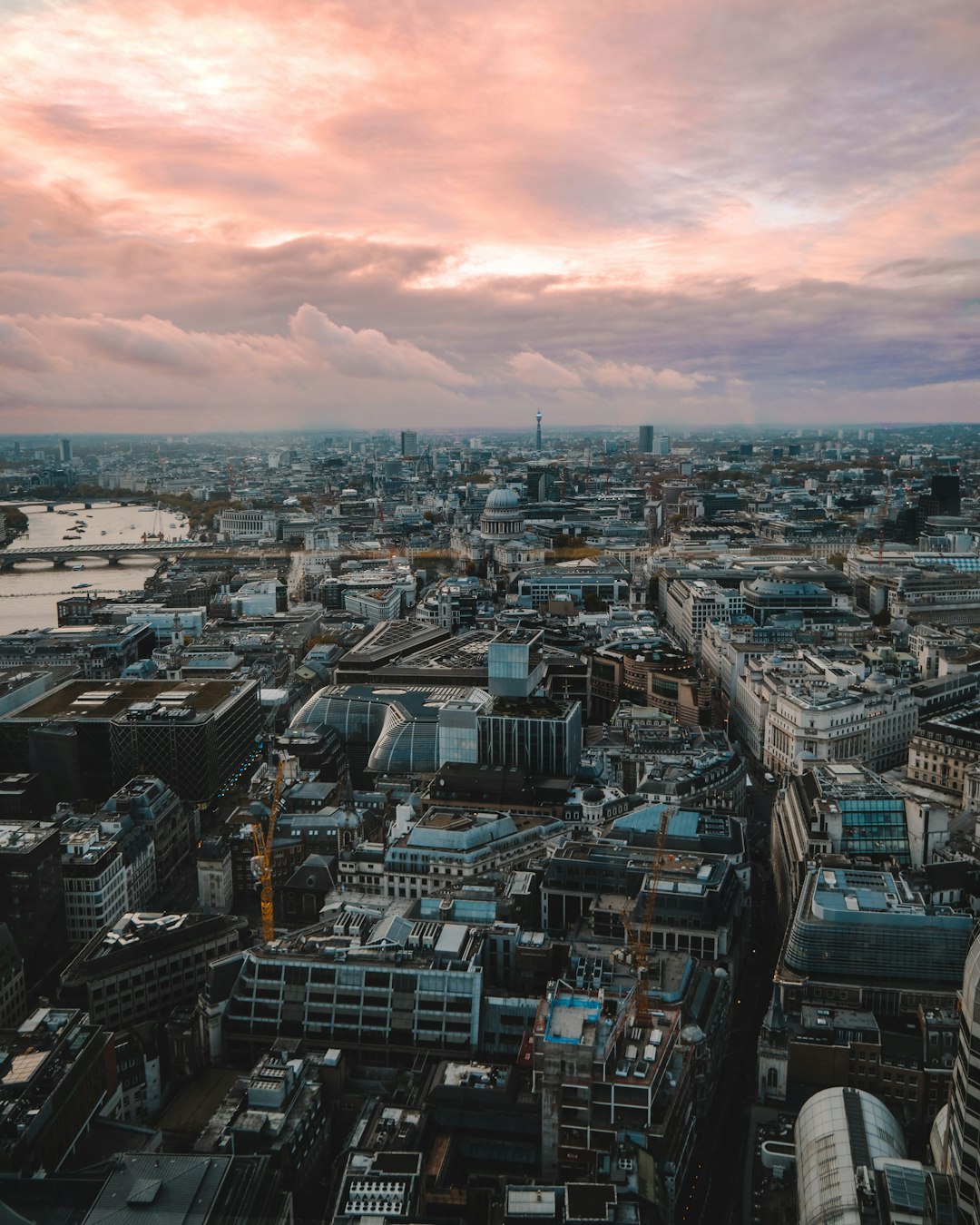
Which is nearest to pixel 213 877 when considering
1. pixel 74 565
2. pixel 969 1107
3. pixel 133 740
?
pixel 133 740

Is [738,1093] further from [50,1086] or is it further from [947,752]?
[947,752]

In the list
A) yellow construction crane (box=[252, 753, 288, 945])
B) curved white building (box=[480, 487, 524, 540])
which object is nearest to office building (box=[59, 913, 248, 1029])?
yellow construction crane (box=[252, 753, 288, 945])

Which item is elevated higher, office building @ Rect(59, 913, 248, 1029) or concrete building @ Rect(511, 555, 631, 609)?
concrete building @ Rect(511, 555, 631, 609)

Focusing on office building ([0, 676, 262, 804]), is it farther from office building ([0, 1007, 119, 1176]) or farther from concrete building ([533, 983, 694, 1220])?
concrete building ([533, 983, 694, 1220])

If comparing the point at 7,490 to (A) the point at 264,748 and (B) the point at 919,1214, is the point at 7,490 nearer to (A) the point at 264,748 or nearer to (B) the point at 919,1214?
(A) the point at 264,748

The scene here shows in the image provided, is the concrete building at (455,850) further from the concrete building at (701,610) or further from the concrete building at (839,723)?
the concrete building at (701,610)

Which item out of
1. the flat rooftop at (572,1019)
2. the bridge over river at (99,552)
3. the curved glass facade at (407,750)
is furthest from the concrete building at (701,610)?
the bridge over river at (99,552)

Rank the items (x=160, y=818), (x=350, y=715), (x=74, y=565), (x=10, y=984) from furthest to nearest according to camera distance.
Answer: (x=74, y=565) < (x=350, y=715) < (x=160, y=818) < (x=10, y=984)
